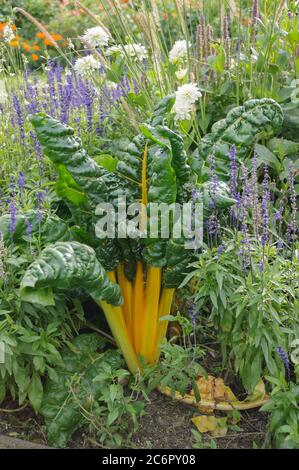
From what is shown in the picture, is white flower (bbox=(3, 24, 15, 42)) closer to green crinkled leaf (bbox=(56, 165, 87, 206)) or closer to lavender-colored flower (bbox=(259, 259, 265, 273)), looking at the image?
green crinkled leaf (bbox=(56, 165, 87, 206))

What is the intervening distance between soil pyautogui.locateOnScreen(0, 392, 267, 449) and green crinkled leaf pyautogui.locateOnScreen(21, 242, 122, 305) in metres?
0.57

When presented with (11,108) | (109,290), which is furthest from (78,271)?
(11,108)

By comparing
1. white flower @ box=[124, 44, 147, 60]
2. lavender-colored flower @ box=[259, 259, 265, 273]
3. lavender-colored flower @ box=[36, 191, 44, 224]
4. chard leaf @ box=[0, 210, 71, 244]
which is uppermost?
white flower @ box=[124, 44, 147, 60]

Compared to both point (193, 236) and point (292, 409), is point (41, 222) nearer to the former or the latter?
point (193, 236)

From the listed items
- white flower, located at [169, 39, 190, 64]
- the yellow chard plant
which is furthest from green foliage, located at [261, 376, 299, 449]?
A: white flower, located at [169, 39, 190, 64]

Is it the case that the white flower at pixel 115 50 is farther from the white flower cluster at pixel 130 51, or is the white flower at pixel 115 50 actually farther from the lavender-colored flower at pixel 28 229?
the lavender-colored flower at pixel 28 229

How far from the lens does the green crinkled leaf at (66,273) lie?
2.35m

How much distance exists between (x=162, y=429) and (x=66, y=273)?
819 mm

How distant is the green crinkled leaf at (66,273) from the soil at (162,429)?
22.4 inches

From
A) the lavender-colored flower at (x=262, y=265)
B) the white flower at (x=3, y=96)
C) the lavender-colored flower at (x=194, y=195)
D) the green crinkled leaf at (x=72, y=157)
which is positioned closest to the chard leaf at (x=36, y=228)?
the green crinkled leaf at (x=72, y=157)

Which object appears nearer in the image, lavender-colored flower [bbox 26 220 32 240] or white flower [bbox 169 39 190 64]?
lavender-colored flower [bbox 26 220 32 240]

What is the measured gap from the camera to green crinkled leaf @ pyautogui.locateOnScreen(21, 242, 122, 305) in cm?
235

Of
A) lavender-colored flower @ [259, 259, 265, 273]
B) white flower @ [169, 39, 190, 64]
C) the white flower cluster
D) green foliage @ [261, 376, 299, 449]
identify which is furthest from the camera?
the white flower cluster

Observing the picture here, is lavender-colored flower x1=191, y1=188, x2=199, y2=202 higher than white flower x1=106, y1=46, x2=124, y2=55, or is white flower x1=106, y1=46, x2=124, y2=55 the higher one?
white flower x1=106, y1=46, x2=124, y2=55
